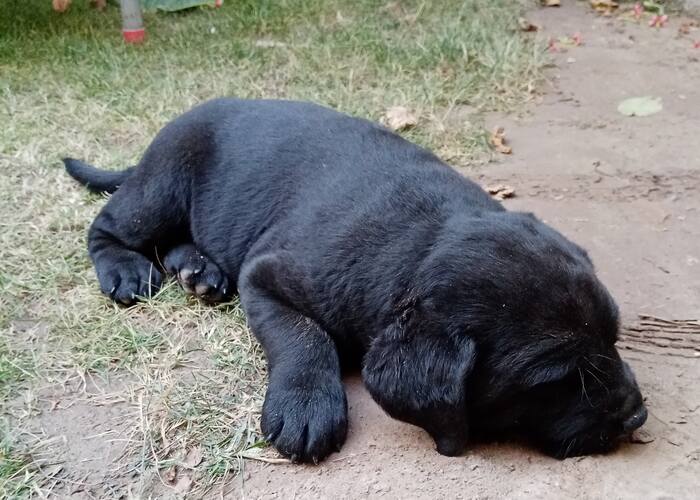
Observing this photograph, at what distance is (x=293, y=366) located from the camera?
304cm

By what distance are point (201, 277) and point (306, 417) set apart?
1.24 meters

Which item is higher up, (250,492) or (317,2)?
(317,2)

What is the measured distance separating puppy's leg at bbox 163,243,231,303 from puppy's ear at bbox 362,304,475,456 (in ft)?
4.24

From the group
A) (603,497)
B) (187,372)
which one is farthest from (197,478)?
(603,497)

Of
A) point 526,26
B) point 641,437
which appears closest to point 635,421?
point 641,437

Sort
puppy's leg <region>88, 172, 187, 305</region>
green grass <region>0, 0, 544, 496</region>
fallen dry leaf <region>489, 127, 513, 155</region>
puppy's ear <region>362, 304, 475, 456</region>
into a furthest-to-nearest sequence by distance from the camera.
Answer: fallen dry leaf <region>489, 127, 513, 155</region> → puppy's leg <region>88, 172, 187, 305</region> → green grass <region>0, 0, 544, 496</region> → puppy's ear <region>362, 304, 475, 456</region>

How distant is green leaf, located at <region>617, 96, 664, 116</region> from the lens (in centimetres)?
585

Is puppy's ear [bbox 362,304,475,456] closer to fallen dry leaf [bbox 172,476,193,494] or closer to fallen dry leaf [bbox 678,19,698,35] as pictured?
fallen dry leaf [bbox 172,476,193,494]

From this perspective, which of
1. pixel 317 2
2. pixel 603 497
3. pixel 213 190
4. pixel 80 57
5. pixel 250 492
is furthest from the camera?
pixel 317 2

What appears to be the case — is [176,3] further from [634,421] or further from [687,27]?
[634,421]

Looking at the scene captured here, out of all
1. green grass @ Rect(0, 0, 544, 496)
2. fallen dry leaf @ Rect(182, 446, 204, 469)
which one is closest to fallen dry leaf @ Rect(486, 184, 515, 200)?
green grass @ Rect(0, 0, 544, 496)

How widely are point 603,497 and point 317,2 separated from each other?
7064mm

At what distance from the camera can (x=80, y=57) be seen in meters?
7.15

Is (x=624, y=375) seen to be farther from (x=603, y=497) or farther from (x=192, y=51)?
(x=192, y=51)
